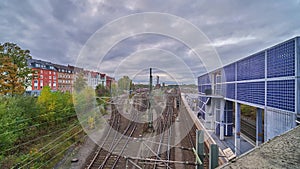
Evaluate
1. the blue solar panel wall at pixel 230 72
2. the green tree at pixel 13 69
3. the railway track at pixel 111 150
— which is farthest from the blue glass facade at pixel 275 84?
the green tree at pixel 13 69

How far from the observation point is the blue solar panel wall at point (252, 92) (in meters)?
5.39

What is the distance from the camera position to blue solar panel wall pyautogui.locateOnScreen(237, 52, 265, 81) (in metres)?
5.54

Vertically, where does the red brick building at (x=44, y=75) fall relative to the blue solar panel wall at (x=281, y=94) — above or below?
above

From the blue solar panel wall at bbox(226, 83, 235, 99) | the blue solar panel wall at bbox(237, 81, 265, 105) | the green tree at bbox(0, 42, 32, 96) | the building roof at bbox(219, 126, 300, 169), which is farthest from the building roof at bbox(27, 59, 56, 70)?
the building roof at bbox(219, 126, 300, 169)

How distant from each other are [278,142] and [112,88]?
9831 mm

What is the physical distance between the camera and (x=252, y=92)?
6.04 m

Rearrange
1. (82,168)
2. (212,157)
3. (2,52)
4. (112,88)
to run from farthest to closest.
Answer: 1. (2,52)
2. (112,88)
3. (82,168)
4. (212,157)

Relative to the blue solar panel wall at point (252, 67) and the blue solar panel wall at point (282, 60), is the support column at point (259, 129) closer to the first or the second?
the blue solar panel wall at point (252, 67)

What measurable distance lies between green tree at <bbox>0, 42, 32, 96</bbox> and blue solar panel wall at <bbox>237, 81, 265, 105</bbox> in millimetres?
14145

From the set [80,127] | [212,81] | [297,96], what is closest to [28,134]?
[80,127]

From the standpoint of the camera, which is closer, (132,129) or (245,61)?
(245,61)

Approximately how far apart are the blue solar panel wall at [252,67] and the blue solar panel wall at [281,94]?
2.43 feet

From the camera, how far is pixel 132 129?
10953mm

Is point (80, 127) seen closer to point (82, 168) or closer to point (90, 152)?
point (90, 152)
